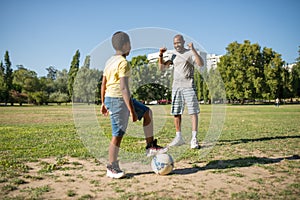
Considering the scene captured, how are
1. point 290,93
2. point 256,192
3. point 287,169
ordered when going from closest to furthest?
point 256,192 < point 287,169 < point 290,93

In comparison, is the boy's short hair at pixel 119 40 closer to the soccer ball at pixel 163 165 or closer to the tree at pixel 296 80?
the soccer ball at pixel 163 165

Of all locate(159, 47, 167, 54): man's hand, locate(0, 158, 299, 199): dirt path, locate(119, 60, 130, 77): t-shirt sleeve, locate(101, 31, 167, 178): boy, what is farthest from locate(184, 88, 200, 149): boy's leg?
locate(119, 60, 130, 77): t-shirt sleeve

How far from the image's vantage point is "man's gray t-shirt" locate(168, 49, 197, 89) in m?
6.75

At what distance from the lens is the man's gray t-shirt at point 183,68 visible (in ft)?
22.1

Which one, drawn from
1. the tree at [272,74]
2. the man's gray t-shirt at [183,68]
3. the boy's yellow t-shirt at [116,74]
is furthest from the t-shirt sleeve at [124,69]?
the tree at [272,74]

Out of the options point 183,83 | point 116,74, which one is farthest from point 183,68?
point 116,74

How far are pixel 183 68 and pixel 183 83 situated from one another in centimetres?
36

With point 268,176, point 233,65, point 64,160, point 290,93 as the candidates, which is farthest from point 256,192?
point 290,93

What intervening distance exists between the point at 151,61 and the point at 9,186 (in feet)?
15.0

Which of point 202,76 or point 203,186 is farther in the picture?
point 202,76

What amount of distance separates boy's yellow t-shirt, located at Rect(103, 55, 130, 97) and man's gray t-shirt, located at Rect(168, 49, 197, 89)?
260 cm

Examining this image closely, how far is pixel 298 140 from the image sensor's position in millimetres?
8008

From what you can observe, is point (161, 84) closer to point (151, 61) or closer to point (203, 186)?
point (151, 61)

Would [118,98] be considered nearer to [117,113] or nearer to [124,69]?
[117,113]
